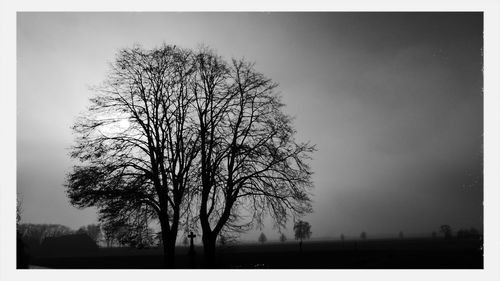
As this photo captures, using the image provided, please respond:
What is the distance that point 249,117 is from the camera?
1670cm

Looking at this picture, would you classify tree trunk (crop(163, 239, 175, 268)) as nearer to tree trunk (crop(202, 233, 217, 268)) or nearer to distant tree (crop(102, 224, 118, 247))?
tree trunk (crop(202, 233, 217, 268))

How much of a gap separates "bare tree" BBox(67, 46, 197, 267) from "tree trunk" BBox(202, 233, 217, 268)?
136 cm

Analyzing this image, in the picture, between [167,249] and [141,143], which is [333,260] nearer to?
[167,249]

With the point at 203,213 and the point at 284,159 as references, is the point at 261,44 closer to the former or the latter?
the point at 284,159

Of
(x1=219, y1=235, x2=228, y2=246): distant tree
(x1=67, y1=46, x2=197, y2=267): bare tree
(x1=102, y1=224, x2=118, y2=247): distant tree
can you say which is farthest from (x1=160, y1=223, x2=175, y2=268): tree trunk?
(x1=219, y1=235, x2=228, y2=246): distant tree

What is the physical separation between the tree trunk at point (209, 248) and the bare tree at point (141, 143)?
1363 mm

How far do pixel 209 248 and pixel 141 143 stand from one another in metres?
5.59

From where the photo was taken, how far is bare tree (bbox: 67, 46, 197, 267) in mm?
15297

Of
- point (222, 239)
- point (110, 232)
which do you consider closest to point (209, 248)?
point (222, 239)

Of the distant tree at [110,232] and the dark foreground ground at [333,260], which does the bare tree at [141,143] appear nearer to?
the distant tree at [110,232]

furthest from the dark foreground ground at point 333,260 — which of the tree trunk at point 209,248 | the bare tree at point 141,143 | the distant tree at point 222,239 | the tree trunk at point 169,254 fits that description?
the bare tree at point 141,143

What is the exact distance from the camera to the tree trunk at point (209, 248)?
14945 millimetres
